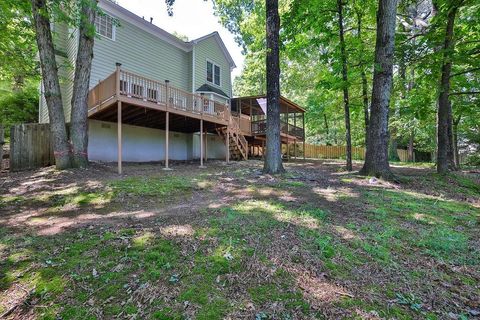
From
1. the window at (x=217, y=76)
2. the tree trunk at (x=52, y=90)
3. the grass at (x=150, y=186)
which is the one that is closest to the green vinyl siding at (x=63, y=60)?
the tree trunk at (x=52, y=90)

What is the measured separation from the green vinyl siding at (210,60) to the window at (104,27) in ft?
17.6

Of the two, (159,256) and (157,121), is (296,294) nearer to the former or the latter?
(159,256)

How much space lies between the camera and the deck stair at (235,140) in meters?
15.3

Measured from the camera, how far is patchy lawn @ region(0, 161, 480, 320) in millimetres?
2385

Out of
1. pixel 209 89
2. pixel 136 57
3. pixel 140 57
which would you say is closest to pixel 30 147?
pixel 136 57

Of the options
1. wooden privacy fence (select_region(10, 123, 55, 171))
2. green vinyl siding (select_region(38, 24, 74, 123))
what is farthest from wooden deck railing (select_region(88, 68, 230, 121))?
green vinyl siding (select_region(38, 24, 74, 123))

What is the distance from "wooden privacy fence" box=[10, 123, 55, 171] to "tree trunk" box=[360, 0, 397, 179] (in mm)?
11600

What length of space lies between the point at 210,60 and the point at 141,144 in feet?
26.1

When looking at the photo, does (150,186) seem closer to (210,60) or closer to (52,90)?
(52,90)

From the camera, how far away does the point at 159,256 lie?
3082 mm

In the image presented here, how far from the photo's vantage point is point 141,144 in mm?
14016

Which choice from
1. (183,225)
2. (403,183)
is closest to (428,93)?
(403,183)

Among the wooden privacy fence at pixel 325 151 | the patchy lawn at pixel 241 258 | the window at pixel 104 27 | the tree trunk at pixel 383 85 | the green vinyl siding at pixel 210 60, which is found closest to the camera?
the patchy lawn at pixel 241 258

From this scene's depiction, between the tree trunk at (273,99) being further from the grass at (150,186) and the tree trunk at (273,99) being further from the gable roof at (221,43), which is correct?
the gable roof at (221,43)
